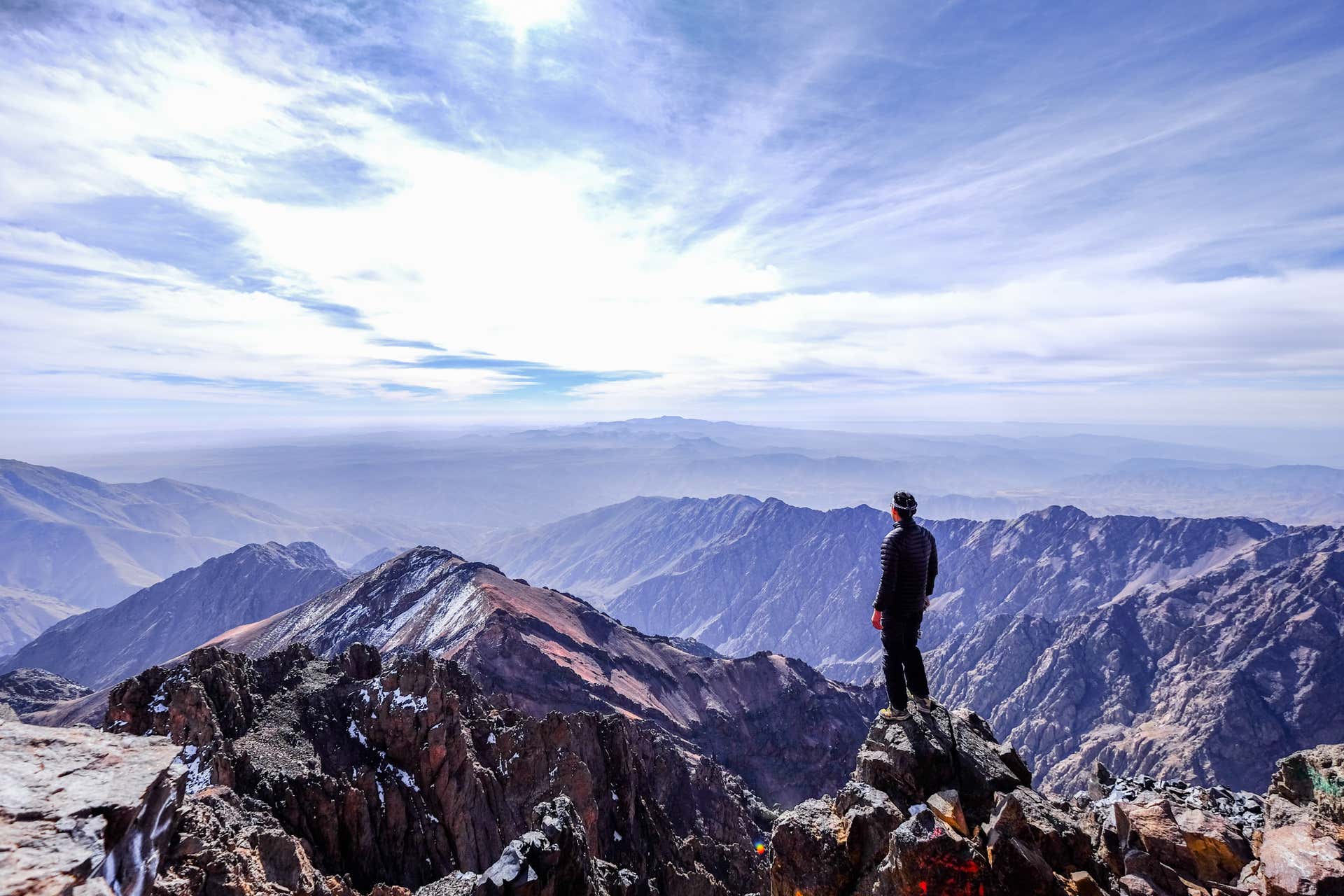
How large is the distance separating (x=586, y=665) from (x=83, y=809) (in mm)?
91892

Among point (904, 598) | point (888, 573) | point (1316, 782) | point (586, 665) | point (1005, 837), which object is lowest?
point (586, 665)

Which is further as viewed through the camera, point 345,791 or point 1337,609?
point 1337,609

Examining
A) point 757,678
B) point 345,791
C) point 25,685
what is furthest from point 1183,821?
point 25,685

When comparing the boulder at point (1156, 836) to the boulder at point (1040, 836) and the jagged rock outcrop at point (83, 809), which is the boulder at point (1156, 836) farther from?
the jagged rock outcrop at point (83, 809)

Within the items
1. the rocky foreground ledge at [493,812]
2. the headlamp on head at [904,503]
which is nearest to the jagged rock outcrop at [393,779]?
the rocky foreground ledge at [493,812]

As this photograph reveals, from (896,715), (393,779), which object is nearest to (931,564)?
(896,715)

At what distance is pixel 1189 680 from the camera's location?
511 feet

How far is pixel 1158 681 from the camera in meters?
163

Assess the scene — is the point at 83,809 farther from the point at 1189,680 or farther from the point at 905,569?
the point at 1189,680

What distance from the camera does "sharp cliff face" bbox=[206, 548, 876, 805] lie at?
84.4 m

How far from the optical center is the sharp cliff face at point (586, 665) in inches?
3324

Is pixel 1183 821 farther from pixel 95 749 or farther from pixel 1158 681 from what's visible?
pixel 1158 681

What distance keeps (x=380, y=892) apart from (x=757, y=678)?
98.2 metres

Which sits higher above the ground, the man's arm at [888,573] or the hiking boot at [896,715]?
the man's arm at [888,573]
